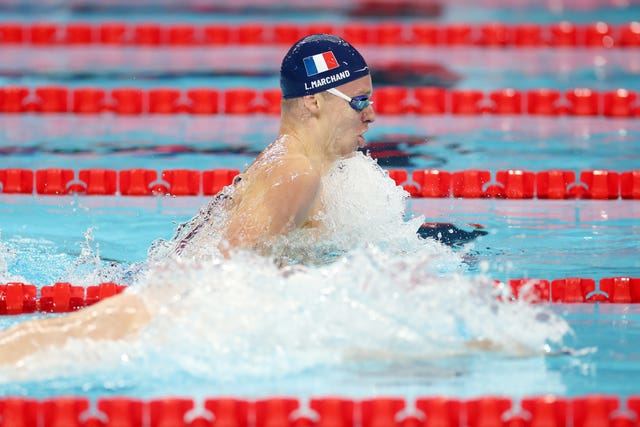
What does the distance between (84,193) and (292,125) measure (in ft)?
6.18

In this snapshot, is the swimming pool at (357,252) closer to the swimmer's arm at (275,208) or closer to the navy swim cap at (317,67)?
the swimmer's arm at (275,208)

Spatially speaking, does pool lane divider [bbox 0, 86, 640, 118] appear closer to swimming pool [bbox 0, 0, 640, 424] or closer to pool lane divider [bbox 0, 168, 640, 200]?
swimming pool [bbox 0, 0, 640, 424]

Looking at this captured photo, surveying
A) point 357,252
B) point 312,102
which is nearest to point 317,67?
point 312,102

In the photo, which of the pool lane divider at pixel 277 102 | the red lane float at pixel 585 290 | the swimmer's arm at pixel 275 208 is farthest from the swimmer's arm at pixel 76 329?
the pool lane divider at pixel 277 102

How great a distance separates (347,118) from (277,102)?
3050mm

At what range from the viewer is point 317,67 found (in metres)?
→ 3.84

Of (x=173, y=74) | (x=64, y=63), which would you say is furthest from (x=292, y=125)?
(x=64, y=63)

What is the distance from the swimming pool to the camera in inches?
128

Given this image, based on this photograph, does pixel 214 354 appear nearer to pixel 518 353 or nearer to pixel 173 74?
pixel 518 353

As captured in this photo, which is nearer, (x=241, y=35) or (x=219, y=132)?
(x=219, y=132)

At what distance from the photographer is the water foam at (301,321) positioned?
10.7 feet

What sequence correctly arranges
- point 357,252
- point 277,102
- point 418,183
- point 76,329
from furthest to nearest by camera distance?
point 277,102 → point 418,183 → point 357,252 → point 76,329

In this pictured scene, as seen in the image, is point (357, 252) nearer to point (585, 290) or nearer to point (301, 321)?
point (301, 321)

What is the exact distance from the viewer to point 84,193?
537 centimetres
